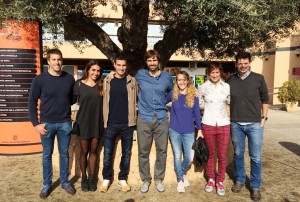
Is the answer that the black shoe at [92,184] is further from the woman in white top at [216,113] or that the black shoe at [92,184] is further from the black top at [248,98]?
the black top at [248,98]

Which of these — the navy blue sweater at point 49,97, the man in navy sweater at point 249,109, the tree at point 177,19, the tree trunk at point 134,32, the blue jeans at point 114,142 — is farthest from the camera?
the tree trunk at point 134,32

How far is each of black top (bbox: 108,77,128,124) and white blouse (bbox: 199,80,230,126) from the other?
1.18 metres

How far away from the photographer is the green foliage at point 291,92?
49.2 ft

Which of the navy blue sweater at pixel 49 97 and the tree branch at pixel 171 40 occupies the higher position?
the tree branch at pixel 171 40

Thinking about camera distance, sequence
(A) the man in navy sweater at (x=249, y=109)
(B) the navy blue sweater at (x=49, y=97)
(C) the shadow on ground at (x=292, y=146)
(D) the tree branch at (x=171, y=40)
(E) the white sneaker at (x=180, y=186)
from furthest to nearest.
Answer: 1. (C) the shadow on ground at (x=292, y=146)
2. (D) the tree branch at (x=171, y=40)
3. (E) the white sneaker at (x=180, y=186)
4. (A) the man in navy sweater at (x=249, y=109)
5. (B) the navy blue sweater at (x=49, y=97)

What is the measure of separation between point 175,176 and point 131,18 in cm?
289

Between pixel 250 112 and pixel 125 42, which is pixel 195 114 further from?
pixel 125 42

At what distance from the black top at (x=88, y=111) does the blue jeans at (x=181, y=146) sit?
1.10m

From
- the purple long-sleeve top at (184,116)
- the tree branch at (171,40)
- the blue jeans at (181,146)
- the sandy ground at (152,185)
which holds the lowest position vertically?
the sandy ground at (152,185)

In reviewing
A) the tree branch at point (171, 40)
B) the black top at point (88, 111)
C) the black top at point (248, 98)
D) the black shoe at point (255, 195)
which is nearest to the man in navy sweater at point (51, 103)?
the black top at point (88, 111)

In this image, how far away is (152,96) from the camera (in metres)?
4.03

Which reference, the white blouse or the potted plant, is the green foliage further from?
the white blouse

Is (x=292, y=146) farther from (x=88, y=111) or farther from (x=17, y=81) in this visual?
(x=17, y=81)

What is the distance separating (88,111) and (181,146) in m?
1.47
